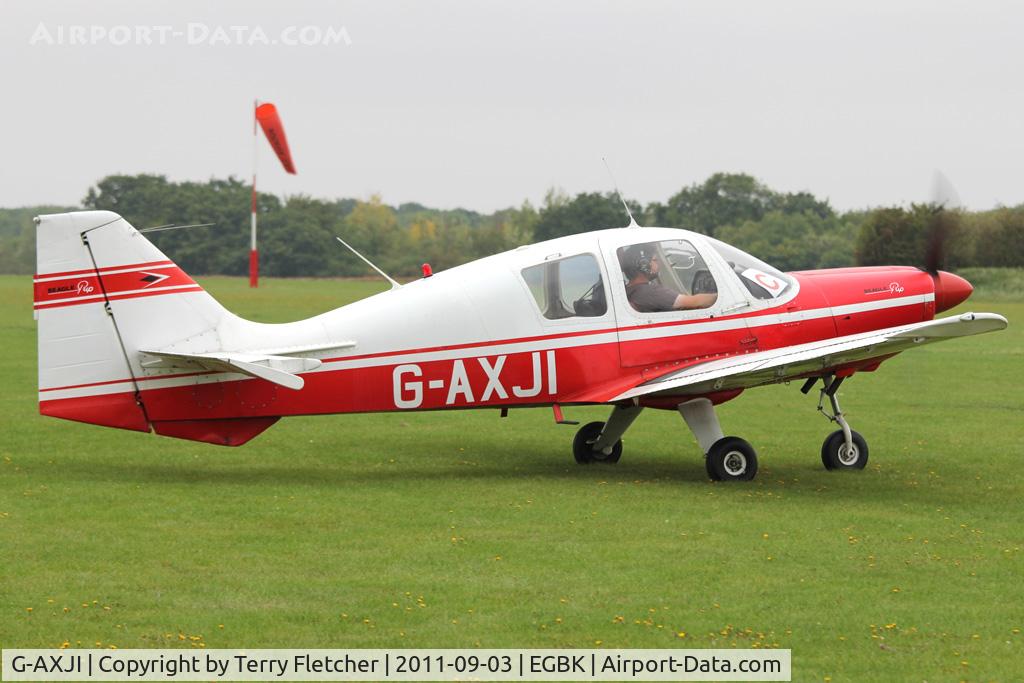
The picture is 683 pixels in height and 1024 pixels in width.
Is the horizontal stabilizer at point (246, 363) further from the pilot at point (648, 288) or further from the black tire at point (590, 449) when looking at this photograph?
the black tire at point (590, 449)

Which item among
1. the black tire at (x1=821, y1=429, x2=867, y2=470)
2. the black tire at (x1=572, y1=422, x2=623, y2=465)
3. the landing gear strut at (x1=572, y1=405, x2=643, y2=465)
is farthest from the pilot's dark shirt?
the black tire at (x1=821, y1=429, x2=867, y2=470)

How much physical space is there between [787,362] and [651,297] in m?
1.42

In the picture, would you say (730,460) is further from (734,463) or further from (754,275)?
(754,275)

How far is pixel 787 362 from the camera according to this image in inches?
448

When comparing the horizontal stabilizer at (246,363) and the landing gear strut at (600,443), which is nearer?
the horizontal stabilizer at (246,363)

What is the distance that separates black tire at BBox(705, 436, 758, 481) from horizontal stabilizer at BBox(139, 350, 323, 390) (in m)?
3.56

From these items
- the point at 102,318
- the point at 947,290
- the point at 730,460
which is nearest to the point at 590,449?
the point at 730,460

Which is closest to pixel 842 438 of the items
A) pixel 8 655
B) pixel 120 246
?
pixel 120 246

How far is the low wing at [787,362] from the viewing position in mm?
10987

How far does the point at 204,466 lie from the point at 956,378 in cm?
1432

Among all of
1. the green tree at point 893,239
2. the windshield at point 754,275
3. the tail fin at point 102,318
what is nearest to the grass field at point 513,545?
the tail fin at point 102,318

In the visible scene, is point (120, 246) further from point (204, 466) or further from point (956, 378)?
point (956, 378)

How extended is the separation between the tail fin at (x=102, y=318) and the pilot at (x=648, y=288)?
3.68 metres

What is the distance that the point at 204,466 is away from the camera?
1265 centimetres
